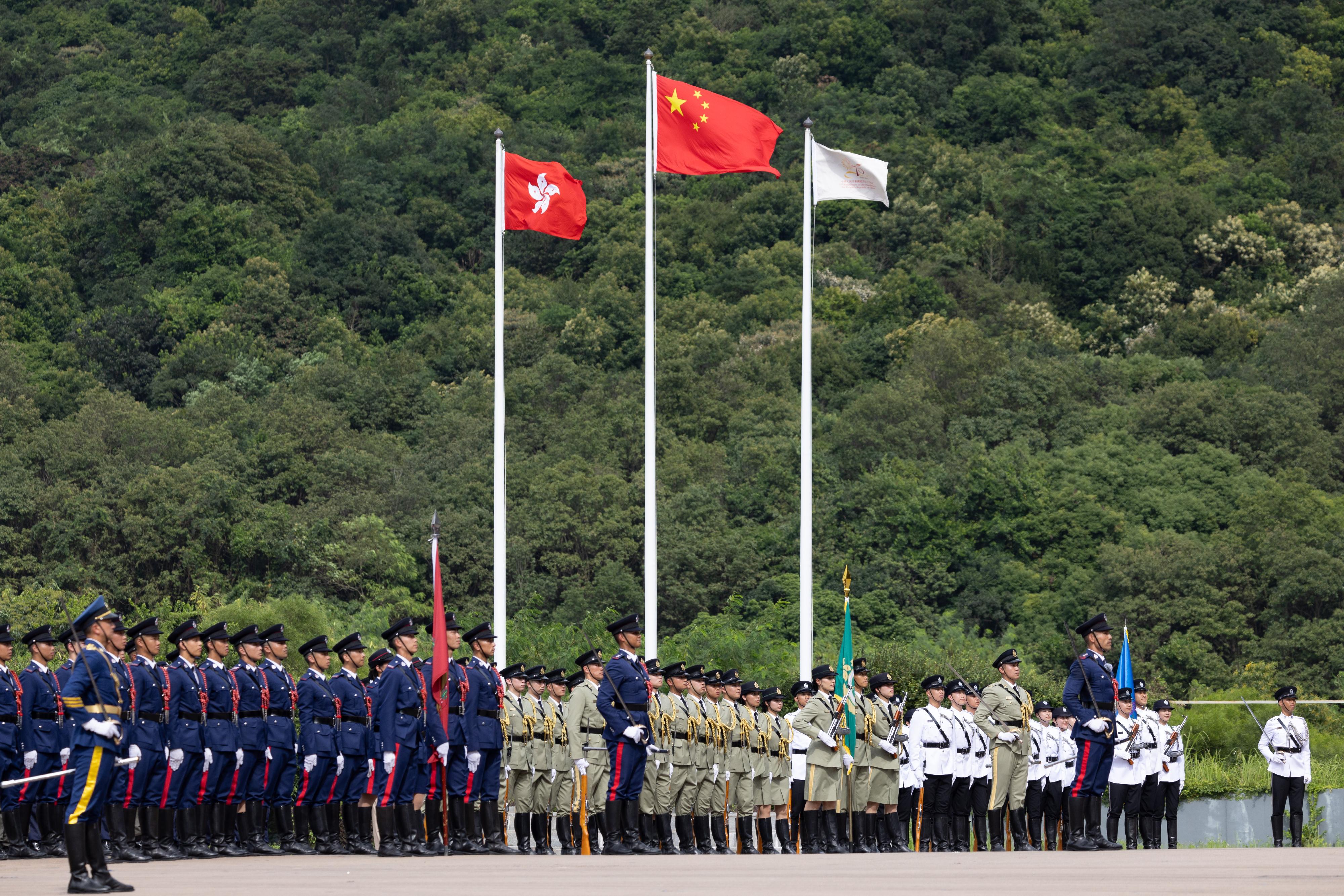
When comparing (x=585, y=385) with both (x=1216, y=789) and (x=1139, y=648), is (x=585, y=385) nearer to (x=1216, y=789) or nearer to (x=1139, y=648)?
(x=1139, y=648)

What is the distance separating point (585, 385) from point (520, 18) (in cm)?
3453

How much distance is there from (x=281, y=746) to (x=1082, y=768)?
20.8 ft

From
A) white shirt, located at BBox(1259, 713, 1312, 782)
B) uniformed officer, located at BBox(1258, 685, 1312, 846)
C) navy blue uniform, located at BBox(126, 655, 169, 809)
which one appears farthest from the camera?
white shirt, located at BBox(1259, 713, 1312, 782)

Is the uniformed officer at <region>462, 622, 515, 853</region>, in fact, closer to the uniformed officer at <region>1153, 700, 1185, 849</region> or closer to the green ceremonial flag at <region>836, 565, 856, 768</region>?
the green ceremonial flag at <region>836, 565, 856, 768</region>

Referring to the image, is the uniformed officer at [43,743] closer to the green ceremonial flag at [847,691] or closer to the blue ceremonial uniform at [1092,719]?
the green ceremonial flag at [847,691]

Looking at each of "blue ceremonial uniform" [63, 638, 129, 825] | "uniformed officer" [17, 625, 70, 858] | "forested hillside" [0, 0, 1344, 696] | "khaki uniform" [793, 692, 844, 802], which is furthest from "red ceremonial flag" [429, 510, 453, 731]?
"forested hillside" [0, 0, 1344, 696]

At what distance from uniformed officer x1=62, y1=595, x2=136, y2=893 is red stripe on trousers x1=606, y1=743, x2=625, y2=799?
4166 mm

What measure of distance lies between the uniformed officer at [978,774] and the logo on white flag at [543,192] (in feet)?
30.8

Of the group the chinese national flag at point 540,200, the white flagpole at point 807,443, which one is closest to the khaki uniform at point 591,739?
the white flagpole at point 807,443

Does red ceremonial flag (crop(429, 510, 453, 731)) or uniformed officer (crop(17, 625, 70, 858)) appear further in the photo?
uniformed officer (crop(17, 625, 70, 858))

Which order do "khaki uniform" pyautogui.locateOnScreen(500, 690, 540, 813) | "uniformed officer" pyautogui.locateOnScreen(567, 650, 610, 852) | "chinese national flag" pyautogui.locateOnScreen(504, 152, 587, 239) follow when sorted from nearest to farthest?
"uniformed officer" pyautogui.locateOnScreen(567, 650, 610, 852) < "khaki uniform" pyautogui.locateOnScreen(500, 690, 540, 813) < "chinese national flag" pyautogui.locateOnScreen(504, 152, 587, 239)

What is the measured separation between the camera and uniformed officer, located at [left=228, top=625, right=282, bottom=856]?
1295cm

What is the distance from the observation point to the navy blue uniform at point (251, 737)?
12.9 metres

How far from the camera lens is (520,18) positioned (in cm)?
7875
